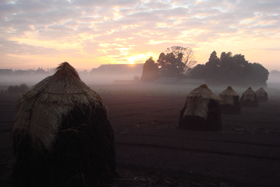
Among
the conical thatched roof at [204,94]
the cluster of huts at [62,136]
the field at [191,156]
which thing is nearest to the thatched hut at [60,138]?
the cluster of huts at [62,136]

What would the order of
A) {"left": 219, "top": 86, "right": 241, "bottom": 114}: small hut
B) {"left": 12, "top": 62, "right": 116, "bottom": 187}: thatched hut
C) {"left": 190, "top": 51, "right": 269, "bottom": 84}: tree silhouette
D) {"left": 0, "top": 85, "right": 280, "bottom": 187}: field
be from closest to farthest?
{"left": 12, "top": 62, "right": 116, "bottom": 187}: thatched hut, {"left": 0, "top": 85, "right": 280, "bottom": 187}: field, {"left": 219, "top": 86, "right": 241, "bottom": 114}: small hut, {"left": 190, "top": 51, "right": 269, "bottom": 84}: tree silhouette

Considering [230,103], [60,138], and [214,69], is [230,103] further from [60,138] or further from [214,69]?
[214,69]

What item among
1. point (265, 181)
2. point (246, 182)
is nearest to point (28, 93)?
point (246, 182)

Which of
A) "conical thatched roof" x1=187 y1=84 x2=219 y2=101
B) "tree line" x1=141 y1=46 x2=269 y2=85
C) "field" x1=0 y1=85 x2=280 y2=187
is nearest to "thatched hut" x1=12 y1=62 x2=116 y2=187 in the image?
"field" x1=0 y1=85 x2=280 y2=187

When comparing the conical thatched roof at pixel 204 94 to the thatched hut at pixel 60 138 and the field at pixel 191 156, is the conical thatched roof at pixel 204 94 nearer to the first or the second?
the field at pixel 191 156

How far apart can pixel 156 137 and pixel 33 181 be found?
6.66m

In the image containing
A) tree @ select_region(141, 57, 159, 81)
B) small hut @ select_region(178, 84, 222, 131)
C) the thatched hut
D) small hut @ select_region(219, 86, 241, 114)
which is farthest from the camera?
tree @ select_region(141, 57, 159, 81)

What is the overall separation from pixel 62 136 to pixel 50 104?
751 millimetres

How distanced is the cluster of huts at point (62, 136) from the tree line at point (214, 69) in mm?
60611

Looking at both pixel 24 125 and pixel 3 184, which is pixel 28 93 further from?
pixel 3 184

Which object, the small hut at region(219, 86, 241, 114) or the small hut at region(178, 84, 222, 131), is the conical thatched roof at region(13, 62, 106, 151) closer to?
the small hut at region(178, 84, 222, 131)

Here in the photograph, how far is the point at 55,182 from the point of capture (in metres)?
4.53

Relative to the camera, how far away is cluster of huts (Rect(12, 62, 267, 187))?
4.56 m

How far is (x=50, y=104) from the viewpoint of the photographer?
4.82 meters
